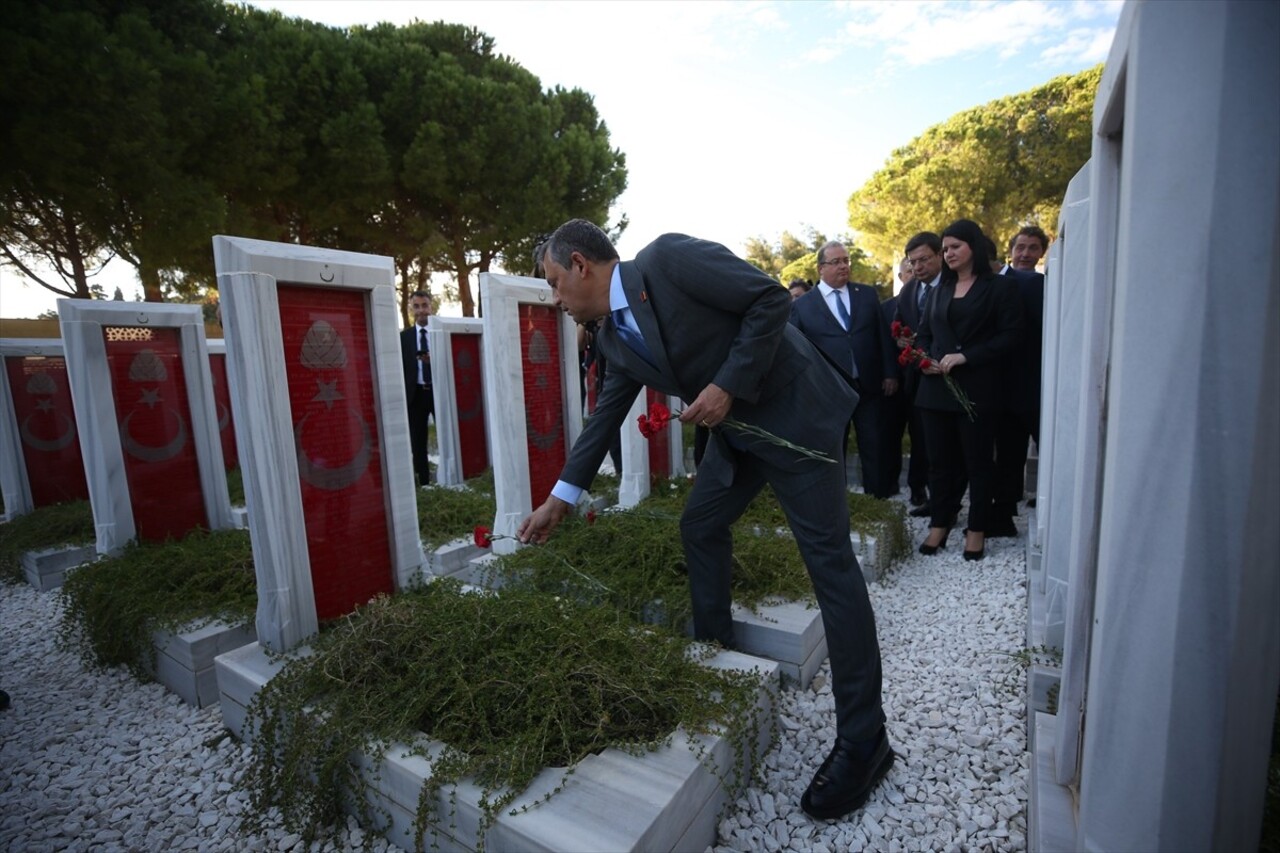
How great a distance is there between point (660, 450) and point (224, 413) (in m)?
4.70

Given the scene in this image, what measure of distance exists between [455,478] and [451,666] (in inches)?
195

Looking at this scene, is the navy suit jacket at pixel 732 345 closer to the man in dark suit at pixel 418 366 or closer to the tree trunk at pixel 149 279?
the man in dark suit at pixel 418 366

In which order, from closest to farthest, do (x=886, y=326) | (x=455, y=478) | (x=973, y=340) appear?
(x=973, y=340) < (x=886, y=326) < (x=455, y=478)

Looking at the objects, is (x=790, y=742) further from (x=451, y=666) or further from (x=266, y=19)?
(x=266, y=19)

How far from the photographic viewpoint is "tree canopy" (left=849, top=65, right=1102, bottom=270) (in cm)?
1970

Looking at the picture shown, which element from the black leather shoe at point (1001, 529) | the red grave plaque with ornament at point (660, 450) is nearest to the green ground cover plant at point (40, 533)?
the red grave plaque with ornament at point (660, 450)

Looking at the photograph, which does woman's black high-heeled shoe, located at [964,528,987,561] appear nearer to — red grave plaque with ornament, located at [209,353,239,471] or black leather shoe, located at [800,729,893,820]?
black leather shoe, located at [800,729,893,820]

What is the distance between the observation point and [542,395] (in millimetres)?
5043

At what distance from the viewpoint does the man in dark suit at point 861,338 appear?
5.52 meters

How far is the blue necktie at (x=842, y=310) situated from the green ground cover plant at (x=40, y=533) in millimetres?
6447

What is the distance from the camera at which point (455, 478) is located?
23.4 ft

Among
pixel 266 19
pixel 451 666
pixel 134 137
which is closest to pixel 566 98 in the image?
pixel 266 19

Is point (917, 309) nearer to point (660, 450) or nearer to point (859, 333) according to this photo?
point (859, 333)

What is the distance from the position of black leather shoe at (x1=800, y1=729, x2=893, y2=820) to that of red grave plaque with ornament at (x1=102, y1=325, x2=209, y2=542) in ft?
14.7
